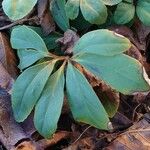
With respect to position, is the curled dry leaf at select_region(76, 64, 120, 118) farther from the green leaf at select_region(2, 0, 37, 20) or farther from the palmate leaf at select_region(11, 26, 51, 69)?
the green leaf at select_region(2, 0, 37, 20)

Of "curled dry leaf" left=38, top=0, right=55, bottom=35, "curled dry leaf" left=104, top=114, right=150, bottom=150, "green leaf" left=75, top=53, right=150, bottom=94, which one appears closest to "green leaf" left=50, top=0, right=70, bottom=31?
"curled dry leaf" left=38, top=0, right=55, bottom=35

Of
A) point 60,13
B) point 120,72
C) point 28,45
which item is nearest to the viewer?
point 120,72

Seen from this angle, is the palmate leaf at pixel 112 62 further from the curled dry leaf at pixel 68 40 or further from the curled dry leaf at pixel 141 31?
the curled dry leaf at pixel 141 31

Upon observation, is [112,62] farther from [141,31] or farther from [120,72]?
[141,31]

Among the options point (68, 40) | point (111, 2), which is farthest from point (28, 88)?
point (111, 2)

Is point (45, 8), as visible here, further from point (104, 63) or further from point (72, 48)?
point (104, 63)

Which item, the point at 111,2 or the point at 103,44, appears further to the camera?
the point at 111,2
